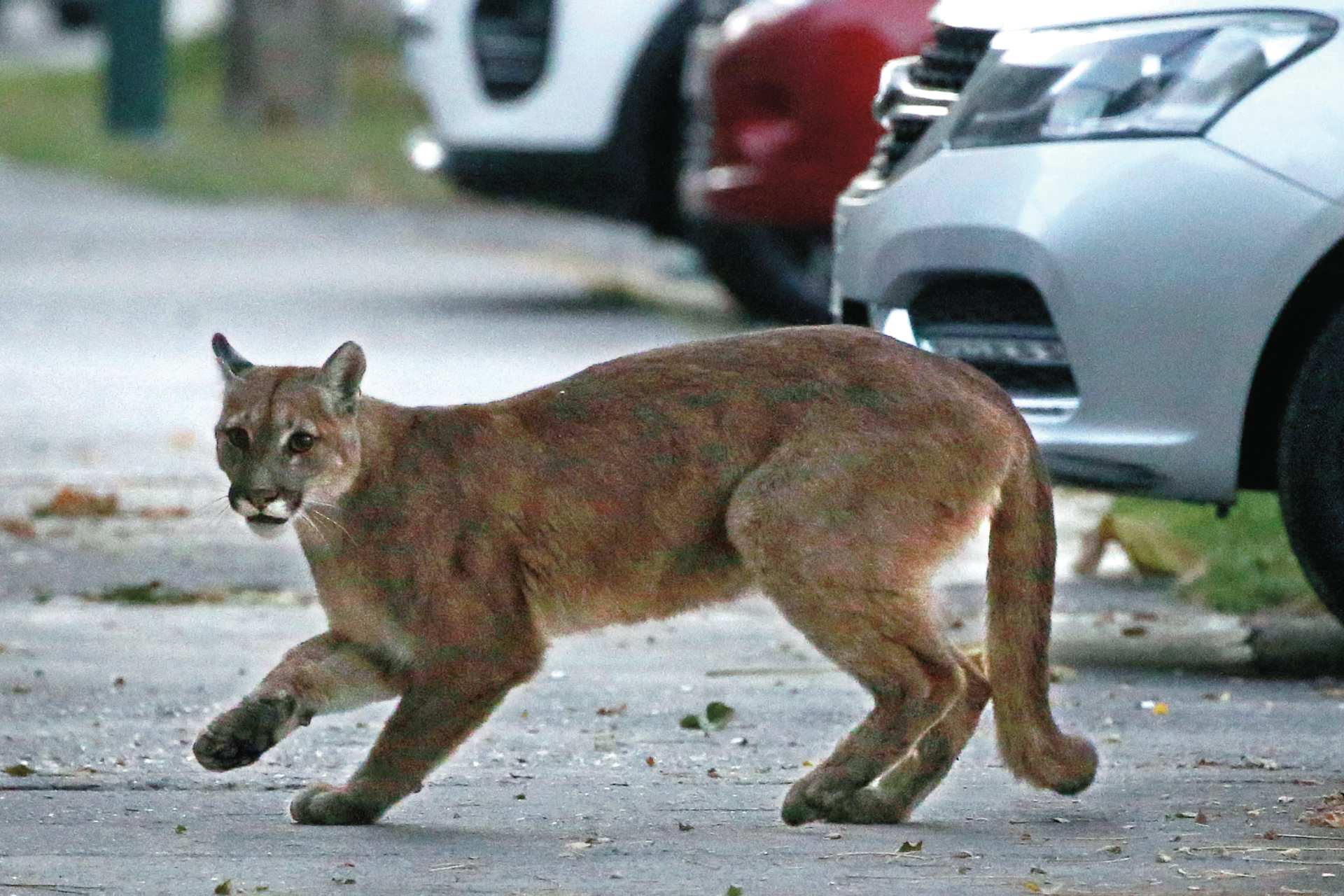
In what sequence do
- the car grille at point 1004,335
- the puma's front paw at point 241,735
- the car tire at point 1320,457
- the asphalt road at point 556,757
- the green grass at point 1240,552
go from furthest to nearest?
the green grass at point 1240,552 → the car grille at point 1004,335 → the car tire at point 1320,457 → the puma's front paw at point 241,735 → the asphalt road at point 556,757

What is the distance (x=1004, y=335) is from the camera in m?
6.01

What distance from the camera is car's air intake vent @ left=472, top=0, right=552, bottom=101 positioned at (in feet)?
41.8

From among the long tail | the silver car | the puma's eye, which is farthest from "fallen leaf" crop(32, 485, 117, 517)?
the long tail

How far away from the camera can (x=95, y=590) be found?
6.84 meters

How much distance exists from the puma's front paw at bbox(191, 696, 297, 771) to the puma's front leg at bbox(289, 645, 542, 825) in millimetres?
143

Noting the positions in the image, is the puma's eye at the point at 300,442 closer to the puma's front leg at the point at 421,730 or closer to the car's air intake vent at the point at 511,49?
the puma's front leg at the point at 421,730

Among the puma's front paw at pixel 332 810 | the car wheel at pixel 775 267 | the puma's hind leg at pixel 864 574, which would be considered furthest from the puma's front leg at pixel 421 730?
the car wheel at pixel 775 267

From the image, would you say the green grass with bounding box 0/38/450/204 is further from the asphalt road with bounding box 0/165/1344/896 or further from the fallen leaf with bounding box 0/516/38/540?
the fallen leaf with bounding box 0/516/38/540

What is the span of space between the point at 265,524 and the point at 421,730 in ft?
1.50

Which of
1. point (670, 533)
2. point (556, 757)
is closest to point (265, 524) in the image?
point (670, 533)

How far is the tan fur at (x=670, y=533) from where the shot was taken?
14.8 feet

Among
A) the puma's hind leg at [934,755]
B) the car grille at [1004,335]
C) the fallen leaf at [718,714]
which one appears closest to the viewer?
the puma's hind leg at [934,755]

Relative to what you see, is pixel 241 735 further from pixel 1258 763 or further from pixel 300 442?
pixel 1258 763

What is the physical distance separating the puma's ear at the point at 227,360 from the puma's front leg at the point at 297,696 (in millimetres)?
513
